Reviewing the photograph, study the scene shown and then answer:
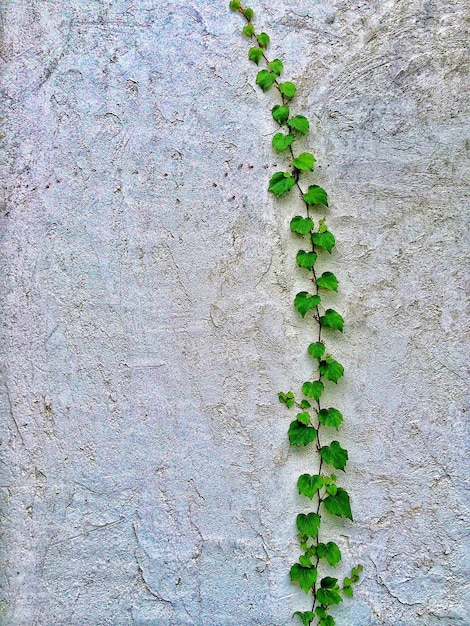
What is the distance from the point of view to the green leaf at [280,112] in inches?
68.4

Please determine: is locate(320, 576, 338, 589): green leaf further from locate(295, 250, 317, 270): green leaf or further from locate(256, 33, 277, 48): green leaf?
locate(256, 33, 277, 48): green leaf

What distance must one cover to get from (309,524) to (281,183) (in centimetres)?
110

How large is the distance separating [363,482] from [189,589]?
659 millimetres

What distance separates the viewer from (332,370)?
1692 mm

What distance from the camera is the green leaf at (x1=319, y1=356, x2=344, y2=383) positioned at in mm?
1688

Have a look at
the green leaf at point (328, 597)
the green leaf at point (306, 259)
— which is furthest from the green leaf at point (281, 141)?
the green leaf at point (328, 597)

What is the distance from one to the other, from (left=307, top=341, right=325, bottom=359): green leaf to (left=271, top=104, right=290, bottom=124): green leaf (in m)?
0.75

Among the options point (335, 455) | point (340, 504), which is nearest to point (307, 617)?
point (340, 504)

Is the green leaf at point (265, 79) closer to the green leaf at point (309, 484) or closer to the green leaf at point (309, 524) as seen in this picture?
the green leaf at point (309, 484)

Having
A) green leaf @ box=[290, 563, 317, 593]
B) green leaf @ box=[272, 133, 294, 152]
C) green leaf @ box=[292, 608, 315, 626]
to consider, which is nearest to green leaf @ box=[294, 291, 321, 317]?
green leaf @ box=[272, 133, 294, 152]

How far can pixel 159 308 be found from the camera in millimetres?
1758

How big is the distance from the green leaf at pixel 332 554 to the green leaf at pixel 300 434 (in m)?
0.32

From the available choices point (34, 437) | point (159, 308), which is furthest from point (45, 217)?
point (34, 437)

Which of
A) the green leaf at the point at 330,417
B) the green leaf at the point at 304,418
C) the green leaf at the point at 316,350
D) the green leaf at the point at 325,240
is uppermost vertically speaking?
the green leaf at the point at 325,240
